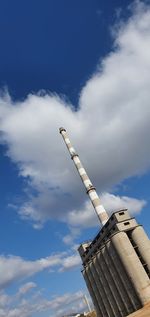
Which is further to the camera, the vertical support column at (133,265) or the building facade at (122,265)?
the building facade at (122,265)

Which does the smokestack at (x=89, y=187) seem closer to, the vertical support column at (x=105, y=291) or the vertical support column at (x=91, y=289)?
the vertical support column at (x=105, y=291)

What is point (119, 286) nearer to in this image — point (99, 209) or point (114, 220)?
point (114, 220)

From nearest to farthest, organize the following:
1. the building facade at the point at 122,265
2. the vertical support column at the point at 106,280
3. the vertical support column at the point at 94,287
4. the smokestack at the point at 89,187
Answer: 1. the building facade at the point at 122,265
2. the vertical support column at the point at 106,280
3. the vertical support column at the point at 94,287
4. the smokestack at the point at 89,187

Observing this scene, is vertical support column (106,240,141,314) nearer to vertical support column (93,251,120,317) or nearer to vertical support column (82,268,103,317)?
vertical support column (93,251,120,317)

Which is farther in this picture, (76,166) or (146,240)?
(76,166)

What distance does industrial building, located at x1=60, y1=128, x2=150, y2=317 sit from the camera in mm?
39625

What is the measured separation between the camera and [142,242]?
1673 inches

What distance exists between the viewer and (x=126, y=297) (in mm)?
42625

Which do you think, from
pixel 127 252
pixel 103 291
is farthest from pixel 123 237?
pixel 103 291

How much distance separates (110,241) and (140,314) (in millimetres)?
10556

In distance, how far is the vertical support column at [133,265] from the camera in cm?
3844

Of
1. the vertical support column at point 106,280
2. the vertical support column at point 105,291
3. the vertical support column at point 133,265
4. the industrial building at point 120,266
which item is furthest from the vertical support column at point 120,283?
the vertical support column at point 105,291

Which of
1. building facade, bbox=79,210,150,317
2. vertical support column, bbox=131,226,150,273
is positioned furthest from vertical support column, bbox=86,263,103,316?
vertical support column, bbox=131,226,150,273

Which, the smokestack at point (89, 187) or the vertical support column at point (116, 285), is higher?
the smokestack at point (89, 187)
